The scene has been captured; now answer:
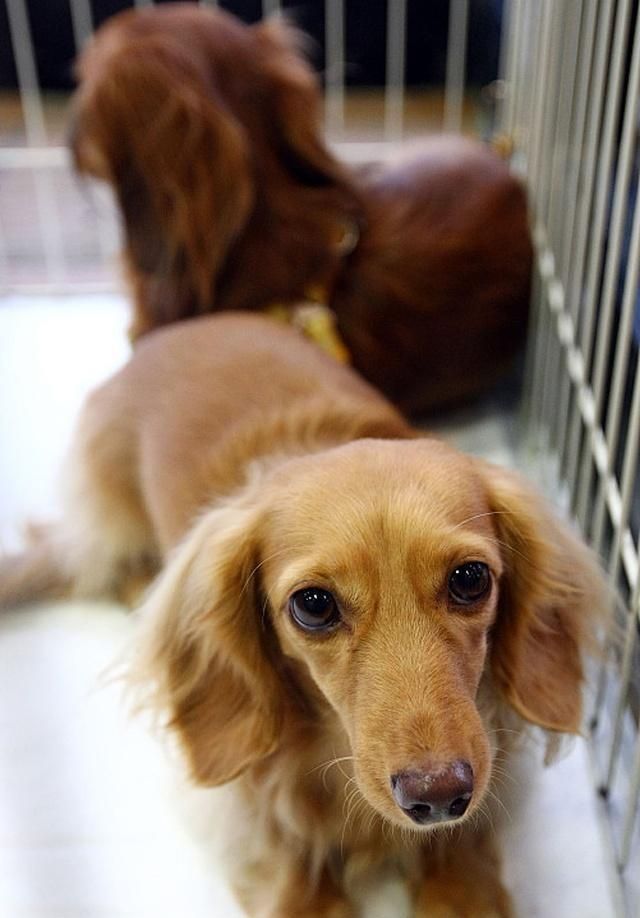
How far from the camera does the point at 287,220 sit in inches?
70.1

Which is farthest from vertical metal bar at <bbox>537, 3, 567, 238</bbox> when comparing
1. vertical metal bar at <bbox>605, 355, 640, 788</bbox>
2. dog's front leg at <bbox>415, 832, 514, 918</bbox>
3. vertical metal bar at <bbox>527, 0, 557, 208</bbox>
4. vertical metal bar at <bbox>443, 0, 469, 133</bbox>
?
vertical metal bar at <bbox>443, 0, 469, 133</bbox>

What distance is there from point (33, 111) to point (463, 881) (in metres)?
2.41

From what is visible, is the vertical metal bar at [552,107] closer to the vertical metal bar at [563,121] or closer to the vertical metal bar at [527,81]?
the vertical metal bar at [563,121]

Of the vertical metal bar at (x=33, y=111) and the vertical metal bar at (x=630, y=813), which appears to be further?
the vertical metal bar at (x=33, y=111)

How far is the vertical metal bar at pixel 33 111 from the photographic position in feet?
8.46

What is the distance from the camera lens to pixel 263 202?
1.78 metres

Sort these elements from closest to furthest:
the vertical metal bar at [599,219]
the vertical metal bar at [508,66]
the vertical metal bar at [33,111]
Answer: the vertical metal bar at [599,219]
the vertical metal bar at [508,66]
the vertical metal bar at [33,111]

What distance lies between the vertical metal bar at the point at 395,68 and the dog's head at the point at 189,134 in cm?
→ 101

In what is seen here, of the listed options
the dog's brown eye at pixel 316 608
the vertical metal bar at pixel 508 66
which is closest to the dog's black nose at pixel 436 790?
the dog's brown eye at pixel 316 608

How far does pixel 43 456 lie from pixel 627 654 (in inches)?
41.1

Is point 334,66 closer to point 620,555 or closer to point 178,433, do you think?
point 178,433

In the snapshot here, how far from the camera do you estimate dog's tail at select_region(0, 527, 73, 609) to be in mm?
1494

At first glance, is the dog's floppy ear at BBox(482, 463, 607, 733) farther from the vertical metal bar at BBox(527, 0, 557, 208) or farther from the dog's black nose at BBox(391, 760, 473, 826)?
the vertical metal bar at BBox(527, 0, 557, 208)

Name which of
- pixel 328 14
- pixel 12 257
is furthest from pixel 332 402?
pixel 328 14
